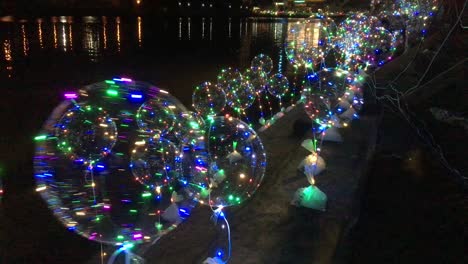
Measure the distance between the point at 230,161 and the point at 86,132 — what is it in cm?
111

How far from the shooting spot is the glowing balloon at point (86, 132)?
2588 millimetres

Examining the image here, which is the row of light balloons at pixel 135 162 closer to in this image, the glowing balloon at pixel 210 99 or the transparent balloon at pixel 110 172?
the transparent balloon at pixel 110 172

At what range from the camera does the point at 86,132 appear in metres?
2.92

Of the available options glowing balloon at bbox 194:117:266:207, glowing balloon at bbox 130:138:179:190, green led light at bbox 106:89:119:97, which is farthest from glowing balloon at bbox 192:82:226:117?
green led light at bbox 106:89:119:97

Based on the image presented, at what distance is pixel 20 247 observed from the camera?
15.1 feet

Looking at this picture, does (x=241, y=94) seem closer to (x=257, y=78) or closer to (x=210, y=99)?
(x=210, y=99)

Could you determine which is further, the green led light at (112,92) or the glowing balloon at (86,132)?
the glowing balloon at (86,132)

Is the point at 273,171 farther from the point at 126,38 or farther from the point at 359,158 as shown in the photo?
the point at 126,38

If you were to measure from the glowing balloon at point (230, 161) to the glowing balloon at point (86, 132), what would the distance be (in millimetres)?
766

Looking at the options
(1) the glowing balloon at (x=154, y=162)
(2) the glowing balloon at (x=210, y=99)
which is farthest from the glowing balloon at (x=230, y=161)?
(2) the glowing balloon at (x=210, y=99)

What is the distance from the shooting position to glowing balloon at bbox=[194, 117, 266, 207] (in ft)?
9.87

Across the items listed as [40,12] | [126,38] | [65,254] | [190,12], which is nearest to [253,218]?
[65,254]

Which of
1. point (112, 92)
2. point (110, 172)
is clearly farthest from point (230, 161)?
point (112, 92)

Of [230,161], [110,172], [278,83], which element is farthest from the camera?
[278,83]
